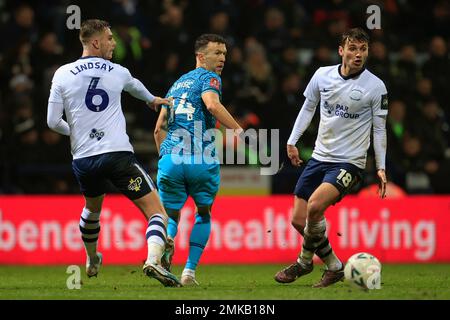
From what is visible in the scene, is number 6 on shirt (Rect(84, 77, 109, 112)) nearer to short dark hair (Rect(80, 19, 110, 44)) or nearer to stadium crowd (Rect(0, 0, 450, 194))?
short dark hair (Rect(80, 19, 110, 44))

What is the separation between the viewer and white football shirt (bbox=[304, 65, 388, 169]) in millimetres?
9461

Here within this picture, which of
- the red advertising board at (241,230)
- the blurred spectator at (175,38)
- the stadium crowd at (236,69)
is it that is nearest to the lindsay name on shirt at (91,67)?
the red advertising board at (241,230)

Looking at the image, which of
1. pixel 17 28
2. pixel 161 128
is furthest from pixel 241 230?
pixel 17 28

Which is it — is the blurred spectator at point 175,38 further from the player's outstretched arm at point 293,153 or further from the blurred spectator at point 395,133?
the player's outstretched arm at point 293,153

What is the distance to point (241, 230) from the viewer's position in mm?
14320

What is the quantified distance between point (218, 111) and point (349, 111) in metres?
1.24

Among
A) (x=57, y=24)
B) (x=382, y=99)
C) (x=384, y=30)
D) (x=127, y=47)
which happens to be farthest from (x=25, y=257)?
(x=384, y=30)

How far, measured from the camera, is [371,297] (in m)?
8.16

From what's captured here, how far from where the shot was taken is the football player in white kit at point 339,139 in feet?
30.9

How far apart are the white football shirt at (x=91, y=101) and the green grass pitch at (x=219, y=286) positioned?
1325 mm

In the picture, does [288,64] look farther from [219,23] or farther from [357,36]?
[357,36]

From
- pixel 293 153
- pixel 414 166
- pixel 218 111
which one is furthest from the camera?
pixel 414 166

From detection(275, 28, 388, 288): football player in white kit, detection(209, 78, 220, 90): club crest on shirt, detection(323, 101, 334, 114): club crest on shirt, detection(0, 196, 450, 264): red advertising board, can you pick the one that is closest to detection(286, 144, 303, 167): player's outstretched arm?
detection(275, 28, 388, 288): football player in white kit

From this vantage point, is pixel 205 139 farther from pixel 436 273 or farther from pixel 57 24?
pixel 57 24
